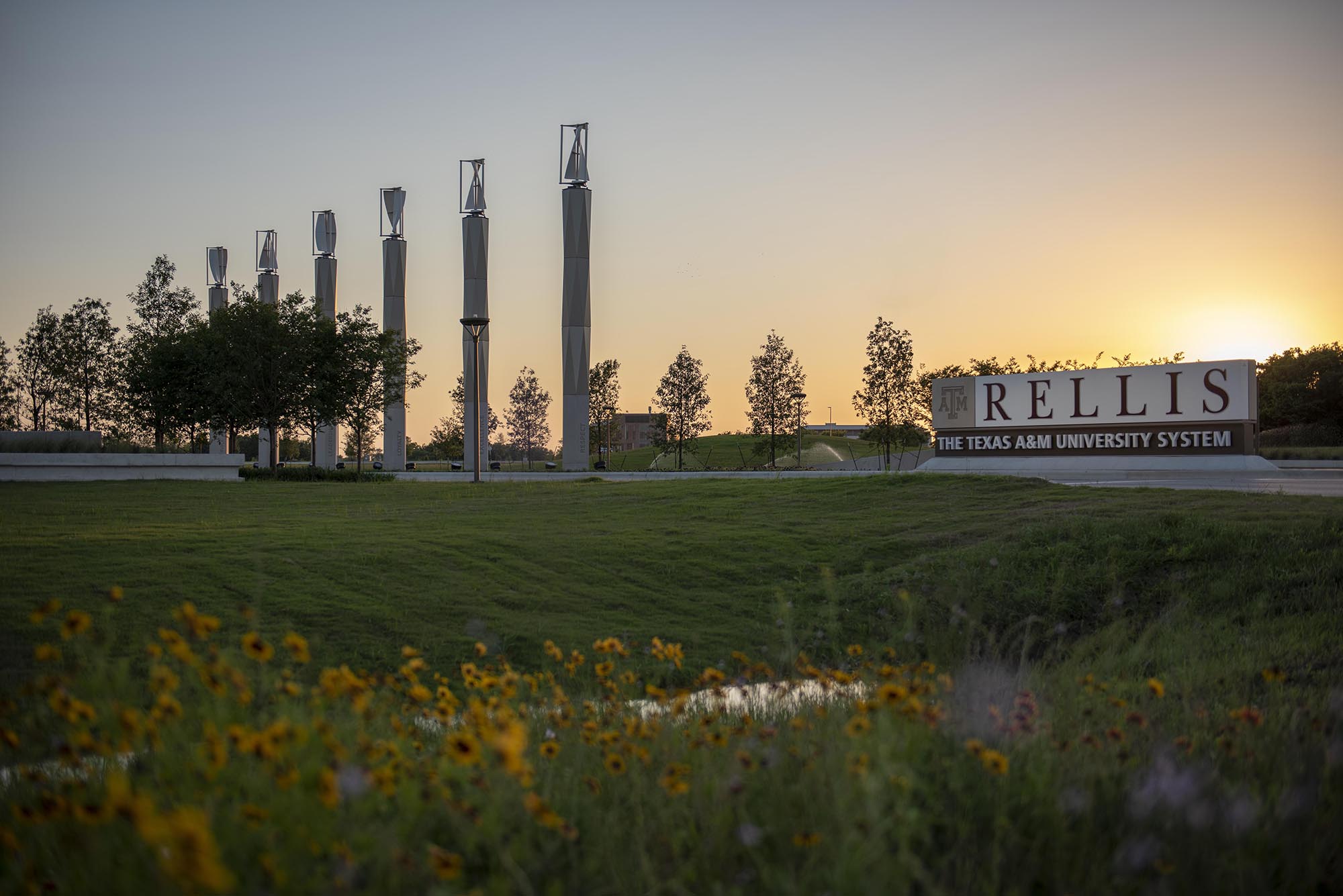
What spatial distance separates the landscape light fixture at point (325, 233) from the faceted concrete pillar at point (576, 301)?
18.0 meters

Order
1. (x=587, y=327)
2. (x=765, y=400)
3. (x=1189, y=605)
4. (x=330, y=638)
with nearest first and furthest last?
(x=330, y=638) < (x=1189, y=605) < (x=587, y=327) < (x=765, y=400)

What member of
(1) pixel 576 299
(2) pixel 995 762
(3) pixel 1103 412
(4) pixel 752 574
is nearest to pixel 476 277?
(1) pixel 576 299

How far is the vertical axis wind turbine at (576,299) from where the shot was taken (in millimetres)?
43250

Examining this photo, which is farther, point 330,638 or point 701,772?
point 330,638

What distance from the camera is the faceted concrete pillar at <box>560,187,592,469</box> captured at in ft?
142

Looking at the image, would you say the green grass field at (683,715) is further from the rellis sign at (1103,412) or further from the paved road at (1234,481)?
the rellis sign at (1103,412)

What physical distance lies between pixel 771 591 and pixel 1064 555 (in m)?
3.35

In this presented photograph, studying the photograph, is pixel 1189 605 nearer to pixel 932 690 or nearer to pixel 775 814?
pixel 932 690

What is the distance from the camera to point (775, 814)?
3344mm

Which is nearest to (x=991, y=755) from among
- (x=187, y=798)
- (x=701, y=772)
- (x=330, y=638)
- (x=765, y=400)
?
(x=701, y=772)

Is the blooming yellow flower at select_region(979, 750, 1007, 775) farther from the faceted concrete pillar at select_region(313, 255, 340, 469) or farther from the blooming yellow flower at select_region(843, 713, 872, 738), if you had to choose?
the faceted concrete pillar at select_region(313, 255, 340, 469)

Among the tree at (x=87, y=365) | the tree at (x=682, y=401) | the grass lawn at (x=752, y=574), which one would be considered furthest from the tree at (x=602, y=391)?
the grass lawn at (x=752, y=574)

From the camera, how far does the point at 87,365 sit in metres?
41.1

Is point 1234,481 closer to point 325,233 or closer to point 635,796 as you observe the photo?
point 635,796
